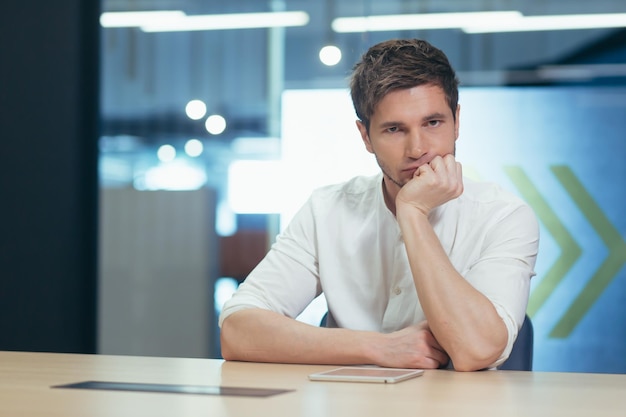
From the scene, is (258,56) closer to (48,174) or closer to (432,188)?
(48,174)

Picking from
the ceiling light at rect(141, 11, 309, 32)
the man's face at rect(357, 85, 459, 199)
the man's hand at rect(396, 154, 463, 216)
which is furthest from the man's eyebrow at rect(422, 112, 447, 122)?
the ceiling light at rect(141, 11, 309, 32)

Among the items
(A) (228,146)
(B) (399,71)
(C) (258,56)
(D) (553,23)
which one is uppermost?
(D) (553,23)

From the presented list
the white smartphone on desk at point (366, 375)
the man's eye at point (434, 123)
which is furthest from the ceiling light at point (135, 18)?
the white smartphone on desk at point (366, 375)

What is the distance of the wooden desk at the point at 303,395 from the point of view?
1250mm

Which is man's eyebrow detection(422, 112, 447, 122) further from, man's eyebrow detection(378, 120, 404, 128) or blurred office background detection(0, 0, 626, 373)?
blurred office background detection(0, 0, 626, 373)

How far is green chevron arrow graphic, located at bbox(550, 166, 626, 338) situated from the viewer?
13.7ft

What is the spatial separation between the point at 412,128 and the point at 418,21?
236cm

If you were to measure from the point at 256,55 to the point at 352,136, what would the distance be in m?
0.65

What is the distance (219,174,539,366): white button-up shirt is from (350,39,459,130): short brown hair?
236 mm

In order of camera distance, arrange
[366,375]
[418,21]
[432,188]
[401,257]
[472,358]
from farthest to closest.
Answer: [418,21] < [401,257] < [432,188] < [472,358] < [366,375]

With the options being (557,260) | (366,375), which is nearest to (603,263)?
(557,260)

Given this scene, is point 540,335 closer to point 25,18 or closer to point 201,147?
point 201,147

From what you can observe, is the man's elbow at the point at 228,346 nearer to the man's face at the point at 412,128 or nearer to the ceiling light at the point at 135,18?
the man's face at the point at 412,128

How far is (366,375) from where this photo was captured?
1.56 m
